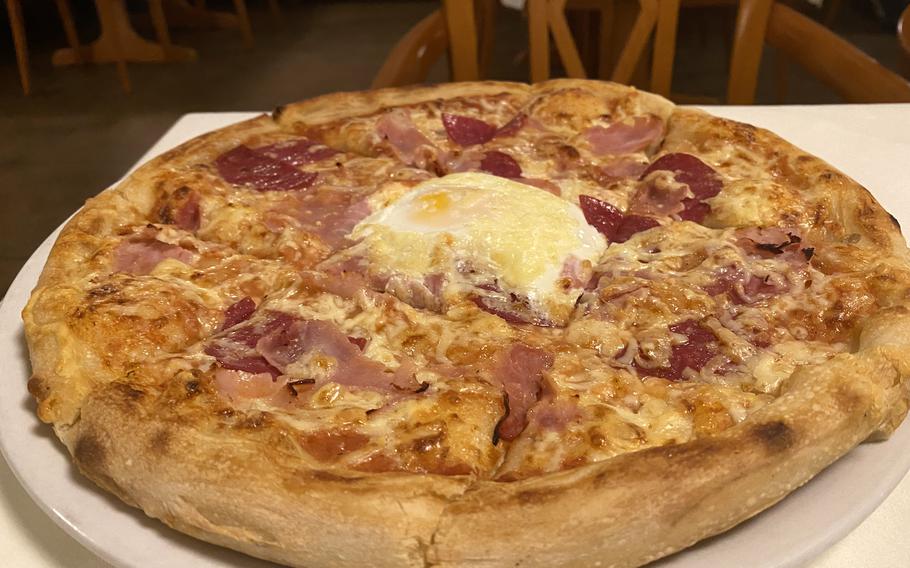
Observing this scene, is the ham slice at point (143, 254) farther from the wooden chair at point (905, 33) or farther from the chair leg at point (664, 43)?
the wooden chair at point (905, 33)

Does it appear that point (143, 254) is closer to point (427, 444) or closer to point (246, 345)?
point (246, 345)

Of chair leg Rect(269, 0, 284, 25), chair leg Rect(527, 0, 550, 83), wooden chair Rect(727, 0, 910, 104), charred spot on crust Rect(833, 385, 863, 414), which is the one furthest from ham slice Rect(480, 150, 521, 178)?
chair leg Rect(269, 0, 284, 25)

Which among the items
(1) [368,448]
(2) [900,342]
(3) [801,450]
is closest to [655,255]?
(2) [900,342]

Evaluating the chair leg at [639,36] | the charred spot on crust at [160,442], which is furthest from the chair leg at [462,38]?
the charred spot on crust at [160,442]

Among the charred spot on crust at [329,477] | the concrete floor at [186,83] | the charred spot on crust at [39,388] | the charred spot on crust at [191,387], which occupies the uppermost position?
the charred spot on crust at [329,477]

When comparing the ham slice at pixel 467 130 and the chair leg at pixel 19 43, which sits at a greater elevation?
the ham slice at pixel 467 130

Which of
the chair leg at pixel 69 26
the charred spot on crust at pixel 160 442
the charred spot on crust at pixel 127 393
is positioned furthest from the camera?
the chair leg at pixel 69 26
